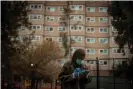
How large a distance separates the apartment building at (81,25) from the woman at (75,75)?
53.2 metres

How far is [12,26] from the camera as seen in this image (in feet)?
37.2

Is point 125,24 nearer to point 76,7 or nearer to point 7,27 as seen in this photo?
point 7,27

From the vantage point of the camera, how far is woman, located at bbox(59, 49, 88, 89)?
4.52 m

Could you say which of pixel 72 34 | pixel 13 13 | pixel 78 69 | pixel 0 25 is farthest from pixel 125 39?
pixel 72 34

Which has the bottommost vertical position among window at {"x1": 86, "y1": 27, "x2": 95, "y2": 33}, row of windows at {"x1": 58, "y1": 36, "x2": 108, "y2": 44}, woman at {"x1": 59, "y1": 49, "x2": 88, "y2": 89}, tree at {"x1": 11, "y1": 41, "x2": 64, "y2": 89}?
tree at {"x1": 11, "y1": 41, "x2": 64, "y2": 89}

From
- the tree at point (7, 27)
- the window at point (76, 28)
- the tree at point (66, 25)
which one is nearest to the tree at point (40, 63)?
the tree at point (66, 25)

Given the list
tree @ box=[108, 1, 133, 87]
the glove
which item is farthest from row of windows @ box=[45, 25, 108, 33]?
the glove

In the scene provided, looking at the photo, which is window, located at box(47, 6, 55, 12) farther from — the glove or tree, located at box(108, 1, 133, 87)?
the glove

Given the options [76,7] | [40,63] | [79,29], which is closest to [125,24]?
[40,63]

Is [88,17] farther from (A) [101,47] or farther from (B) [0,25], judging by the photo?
(B) [0,25]

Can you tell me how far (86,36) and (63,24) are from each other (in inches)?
171

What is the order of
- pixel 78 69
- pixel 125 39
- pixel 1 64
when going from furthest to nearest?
pixel 125 39 < pixel 1 64 < pixel 78 69

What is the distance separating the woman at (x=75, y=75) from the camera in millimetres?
4523

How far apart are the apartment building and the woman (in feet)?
175
